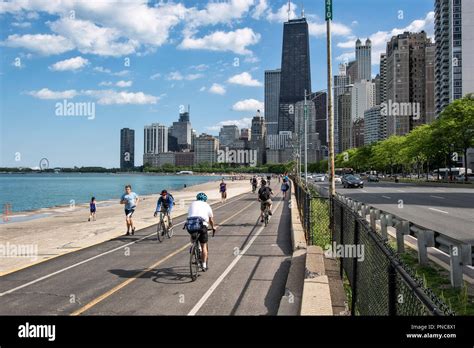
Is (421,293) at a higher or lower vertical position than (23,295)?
higher

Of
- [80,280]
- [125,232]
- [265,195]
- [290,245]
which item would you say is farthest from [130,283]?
[265,195]

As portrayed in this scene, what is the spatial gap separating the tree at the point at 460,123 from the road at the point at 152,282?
53476 mm

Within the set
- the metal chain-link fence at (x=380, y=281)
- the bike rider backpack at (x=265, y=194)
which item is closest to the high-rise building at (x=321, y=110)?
the bike rider backpack at (x=265, y=194)

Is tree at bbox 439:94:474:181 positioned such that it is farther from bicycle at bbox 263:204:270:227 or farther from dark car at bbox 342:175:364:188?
bicycle at bbox 263:204:270:227

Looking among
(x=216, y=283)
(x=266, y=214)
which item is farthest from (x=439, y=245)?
(x=266, y=214)

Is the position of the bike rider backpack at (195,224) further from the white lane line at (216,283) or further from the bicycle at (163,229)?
the bicycle at (163,229)

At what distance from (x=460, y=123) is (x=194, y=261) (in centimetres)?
5910

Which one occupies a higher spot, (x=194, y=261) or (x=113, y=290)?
(x=194, y=261)

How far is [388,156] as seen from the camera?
105 metres

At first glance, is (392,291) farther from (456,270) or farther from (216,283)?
(216,283)

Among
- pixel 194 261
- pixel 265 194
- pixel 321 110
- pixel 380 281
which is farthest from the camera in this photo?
pixel 321 110

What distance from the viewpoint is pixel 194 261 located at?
33.4ft
